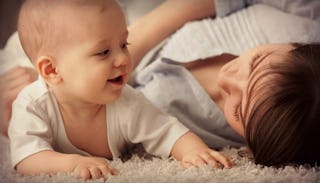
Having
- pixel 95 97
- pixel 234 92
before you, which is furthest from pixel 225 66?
pixel 95 97

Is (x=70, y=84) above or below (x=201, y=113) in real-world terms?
above

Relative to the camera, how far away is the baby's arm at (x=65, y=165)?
512mm

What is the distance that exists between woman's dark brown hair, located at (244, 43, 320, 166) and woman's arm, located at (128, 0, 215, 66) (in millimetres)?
163

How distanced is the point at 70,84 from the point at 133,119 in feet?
0.30

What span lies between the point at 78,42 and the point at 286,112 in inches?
8.9

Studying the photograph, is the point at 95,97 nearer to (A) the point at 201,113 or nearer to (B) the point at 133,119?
(B) the point at 133,119

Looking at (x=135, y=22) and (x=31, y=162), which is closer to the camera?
(x=31, y=162)

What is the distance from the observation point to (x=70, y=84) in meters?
0.55

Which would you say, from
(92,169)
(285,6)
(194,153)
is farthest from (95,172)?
(285,6)

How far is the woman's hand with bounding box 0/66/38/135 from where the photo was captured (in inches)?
22.4

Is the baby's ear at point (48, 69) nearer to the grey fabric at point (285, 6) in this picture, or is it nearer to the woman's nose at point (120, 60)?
the woman's nose at point (120, 60)

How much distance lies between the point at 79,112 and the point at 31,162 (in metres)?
0.08

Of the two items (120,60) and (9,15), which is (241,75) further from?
(9,15)

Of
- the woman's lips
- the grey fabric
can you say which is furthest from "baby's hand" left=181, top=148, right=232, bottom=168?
the grey fabric
